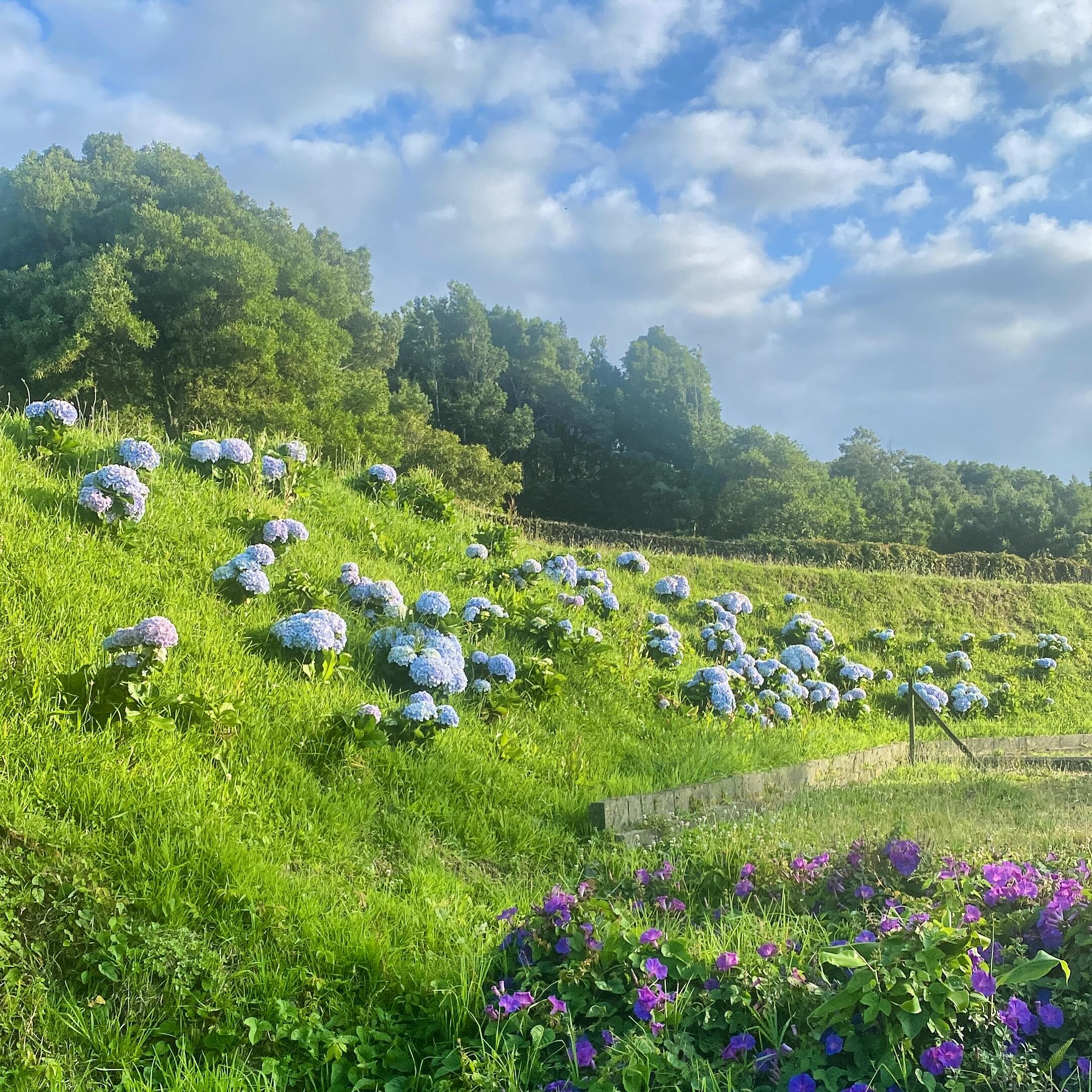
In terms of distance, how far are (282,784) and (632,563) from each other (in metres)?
8.68

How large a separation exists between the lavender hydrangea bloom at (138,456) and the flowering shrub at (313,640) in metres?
2.13

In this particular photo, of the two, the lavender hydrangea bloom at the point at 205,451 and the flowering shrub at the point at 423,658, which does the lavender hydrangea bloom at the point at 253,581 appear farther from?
the lavender hydrangea bloom at the point at 205,451

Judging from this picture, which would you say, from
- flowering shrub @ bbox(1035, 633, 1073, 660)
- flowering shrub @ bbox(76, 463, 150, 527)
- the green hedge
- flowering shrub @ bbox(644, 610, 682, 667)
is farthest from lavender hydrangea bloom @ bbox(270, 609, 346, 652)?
flowering shrub @ bbox(1035, 633, 1073, 660)

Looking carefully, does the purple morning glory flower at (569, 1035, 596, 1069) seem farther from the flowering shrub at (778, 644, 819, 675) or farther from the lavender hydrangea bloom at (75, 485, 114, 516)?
the flowering shrub at (778, 644, 819, 675)

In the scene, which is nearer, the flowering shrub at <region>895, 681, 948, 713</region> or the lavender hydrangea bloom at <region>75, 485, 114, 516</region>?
the lavender hydrangea bloom at <region>75, 485, 114, 516</region>

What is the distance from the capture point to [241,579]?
589 centimetres

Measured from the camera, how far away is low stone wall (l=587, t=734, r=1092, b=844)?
552cm

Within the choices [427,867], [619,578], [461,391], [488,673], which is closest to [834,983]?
[427,867]

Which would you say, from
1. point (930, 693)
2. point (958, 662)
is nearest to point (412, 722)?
point (930, 693)

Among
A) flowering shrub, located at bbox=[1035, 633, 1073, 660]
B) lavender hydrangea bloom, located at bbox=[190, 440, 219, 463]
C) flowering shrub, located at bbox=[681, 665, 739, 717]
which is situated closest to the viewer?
lavender hydrangea bloom, located at bbox=[190, 440, 219, 463]

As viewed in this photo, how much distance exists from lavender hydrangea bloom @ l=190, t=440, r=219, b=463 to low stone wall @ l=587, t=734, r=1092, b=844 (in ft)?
15.5

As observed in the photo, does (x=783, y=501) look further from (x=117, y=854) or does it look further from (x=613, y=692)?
(x=117, y=854)

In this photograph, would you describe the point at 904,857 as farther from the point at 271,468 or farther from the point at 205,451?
the point at 205,451

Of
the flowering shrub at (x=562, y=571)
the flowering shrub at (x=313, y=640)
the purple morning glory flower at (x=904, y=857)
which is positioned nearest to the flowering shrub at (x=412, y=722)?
the flowering shrub at (x=313, y=640)
